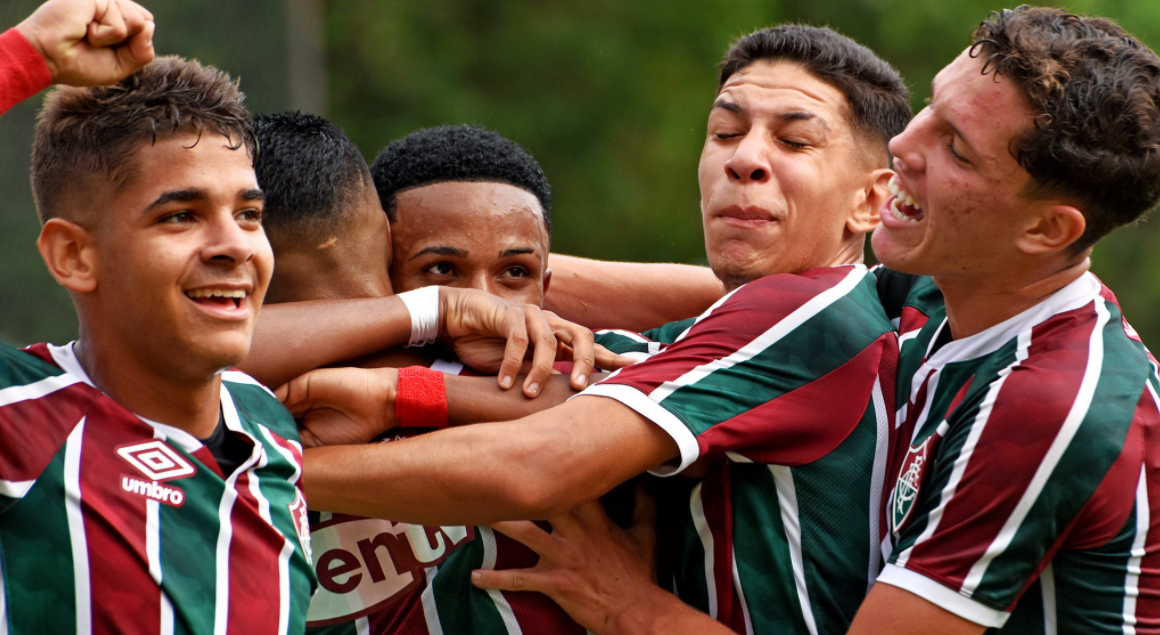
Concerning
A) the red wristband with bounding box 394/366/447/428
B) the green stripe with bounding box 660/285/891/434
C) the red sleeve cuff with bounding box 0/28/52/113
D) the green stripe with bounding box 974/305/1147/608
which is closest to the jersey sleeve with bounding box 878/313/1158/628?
the green stripe with bounding box 974/305/1147/608

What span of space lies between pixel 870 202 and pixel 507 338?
1365 mm

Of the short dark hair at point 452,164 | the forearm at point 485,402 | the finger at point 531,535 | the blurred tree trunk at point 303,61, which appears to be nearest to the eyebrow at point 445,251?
the short dark hair at point 452,164

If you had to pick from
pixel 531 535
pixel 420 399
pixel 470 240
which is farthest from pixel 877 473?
pixel 470 240

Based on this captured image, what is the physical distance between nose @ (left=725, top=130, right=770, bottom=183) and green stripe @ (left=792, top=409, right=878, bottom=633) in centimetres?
91

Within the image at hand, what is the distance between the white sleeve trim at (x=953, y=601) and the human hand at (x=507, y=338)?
39.3 inches

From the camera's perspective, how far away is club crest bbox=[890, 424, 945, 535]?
2.84 m

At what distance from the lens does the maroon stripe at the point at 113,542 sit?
2303 millimetres

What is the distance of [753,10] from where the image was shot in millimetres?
15945

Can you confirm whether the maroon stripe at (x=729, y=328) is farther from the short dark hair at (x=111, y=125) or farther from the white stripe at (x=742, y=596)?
the short dark hair at (x=111, y=125)

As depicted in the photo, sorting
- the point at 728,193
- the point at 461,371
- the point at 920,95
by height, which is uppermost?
the point at 728,193

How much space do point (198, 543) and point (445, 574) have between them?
98cm

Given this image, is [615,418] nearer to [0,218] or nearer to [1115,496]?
[1115,496]

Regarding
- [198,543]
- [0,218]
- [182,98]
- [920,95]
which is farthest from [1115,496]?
[920,95]

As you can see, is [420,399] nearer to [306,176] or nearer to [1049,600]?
[306,176]
